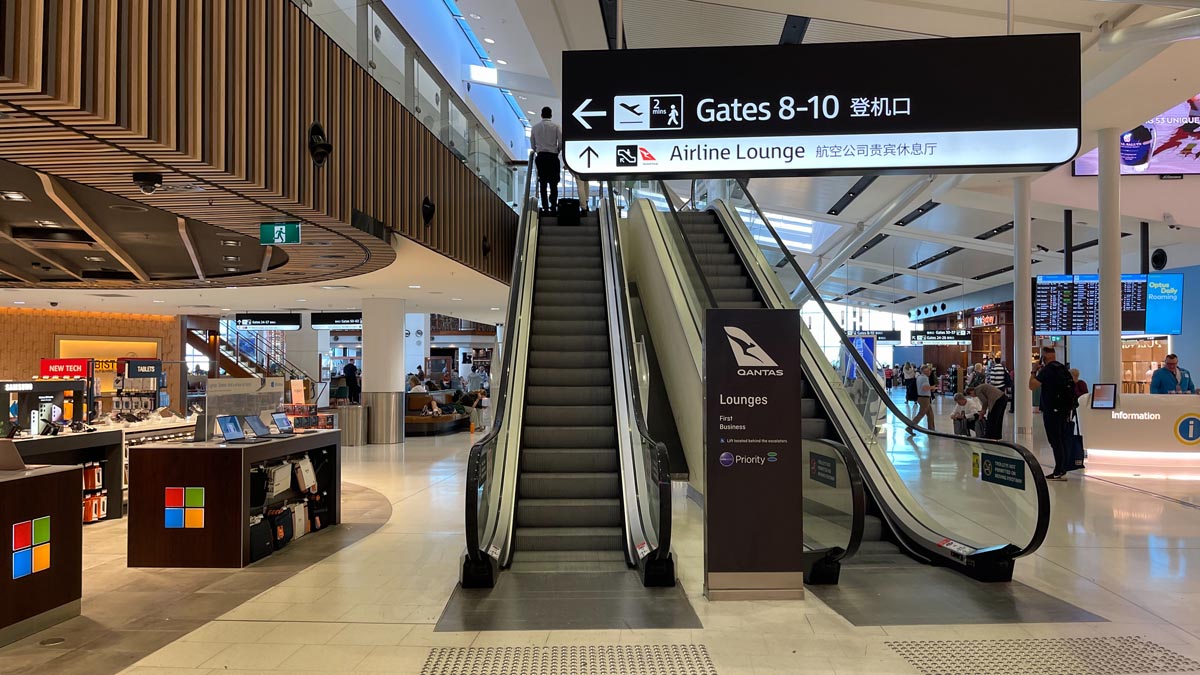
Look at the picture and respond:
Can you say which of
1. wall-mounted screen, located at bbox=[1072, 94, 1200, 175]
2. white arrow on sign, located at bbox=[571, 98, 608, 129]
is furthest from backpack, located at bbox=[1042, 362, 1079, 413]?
white arrow on sign, located at bbox=[571, 98, 608, 129]

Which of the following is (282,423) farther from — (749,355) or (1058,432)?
(1058,432)

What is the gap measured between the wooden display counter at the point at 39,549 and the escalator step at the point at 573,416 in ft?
12.4

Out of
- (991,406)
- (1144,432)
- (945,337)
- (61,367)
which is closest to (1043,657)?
(991,406)

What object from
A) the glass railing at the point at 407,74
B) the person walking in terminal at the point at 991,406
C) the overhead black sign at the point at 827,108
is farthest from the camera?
the person walking in terminal at the point at 991,406

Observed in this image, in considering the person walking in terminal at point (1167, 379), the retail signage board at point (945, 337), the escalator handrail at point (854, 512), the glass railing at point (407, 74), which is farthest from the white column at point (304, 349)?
the escalator handrail at point (854, 512)

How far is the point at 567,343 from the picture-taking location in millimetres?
8930

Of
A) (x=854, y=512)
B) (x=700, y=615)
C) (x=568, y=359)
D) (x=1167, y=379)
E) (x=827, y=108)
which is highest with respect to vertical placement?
(x=827, y=108)

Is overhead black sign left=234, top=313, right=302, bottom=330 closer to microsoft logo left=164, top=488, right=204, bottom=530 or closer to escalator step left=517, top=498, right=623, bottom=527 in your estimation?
microsoft logo left=164, top=488, right=204, bottom=530

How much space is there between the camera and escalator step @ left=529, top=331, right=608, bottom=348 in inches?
349

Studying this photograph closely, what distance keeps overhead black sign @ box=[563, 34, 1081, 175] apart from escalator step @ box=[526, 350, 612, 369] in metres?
4.40

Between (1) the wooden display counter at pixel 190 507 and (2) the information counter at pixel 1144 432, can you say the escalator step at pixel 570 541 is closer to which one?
(1) the wooden display counter at pixel 190 507

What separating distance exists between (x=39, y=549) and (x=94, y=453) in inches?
159

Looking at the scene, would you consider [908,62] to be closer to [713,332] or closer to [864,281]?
[713,332]

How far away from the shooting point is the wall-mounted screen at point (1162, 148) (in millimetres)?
12875
